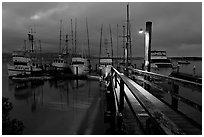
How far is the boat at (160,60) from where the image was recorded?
130 ft

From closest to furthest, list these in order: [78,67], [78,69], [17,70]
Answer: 1. [17,70]
2. [78,67]
3. [78,69]

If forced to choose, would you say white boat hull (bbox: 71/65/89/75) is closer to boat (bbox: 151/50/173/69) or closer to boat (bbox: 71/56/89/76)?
boat (bbox: 71/56/89/76)

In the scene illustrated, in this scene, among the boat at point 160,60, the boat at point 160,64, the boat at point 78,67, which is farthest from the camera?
the boat at point 78,67

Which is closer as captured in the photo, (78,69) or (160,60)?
(160,60)

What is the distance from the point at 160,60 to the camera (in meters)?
42.0

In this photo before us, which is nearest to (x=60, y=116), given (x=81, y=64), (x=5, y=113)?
(x=5, y=113)

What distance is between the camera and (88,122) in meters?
18.7

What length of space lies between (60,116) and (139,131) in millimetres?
18049

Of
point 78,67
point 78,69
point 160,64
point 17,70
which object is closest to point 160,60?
point 160,64

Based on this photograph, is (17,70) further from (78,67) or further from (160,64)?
(160,64)

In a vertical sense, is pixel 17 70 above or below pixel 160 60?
below

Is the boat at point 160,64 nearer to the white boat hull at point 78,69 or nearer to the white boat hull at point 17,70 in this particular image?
the white boat hull at point 78,69

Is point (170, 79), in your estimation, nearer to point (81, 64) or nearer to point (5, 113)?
point (5, 113)

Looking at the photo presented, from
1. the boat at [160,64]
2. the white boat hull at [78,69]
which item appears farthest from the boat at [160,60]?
the white boat hull at [78,69]
